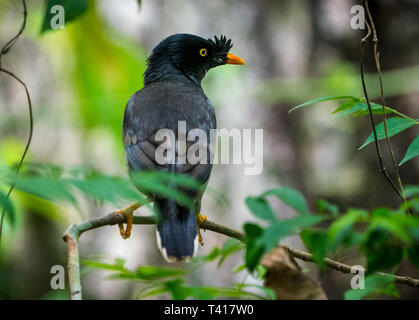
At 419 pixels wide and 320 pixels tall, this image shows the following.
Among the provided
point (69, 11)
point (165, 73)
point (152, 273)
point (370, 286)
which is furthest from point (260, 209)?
point (165, 73)

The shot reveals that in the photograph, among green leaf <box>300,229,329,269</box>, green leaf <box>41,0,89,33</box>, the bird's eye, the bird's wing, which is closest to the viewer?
green leaf <box>300,229,329,269</box>

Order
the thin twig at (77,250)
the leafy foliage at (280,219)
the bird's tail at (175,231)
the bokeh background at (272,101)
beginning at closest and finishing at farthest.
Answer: the leafy foliage at (280,219) → the thin twig at (77,250) → the bird's tail at (175,231) → the bokeh background at (272,101)

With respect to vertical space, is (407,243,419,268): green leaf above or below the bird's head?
below

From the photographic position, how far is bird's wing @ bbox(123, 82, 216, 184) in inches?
126

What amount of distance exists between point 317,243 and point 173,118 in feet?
7.26

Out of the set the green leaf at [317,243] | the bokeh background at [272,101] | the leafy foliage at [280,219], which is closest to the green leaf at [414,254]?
the leafy foliage at [280,219]

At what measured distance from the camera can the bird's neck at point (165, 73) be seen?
4.36 m

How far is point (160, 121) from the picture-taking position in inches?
137

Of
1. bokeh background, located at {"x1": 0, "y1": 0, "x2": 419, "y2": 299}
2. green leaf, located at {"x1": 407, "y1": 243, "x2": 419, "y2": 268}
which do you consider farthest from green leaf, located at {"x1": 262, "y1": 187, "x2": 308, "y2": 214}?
bokeh background, located at {"x1": 0, "y1": 0, "x2": 419, "y2": 299}

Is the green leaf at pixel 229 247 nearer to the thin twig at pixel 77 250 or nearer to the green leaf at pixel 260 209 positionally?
the thin twig at pixel 77 250

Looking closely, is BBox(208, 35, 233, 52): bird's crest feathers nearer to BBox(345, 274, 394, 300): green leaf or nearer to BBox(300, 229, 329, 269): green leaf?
BBox(345, 274, 394, 300): green leaf

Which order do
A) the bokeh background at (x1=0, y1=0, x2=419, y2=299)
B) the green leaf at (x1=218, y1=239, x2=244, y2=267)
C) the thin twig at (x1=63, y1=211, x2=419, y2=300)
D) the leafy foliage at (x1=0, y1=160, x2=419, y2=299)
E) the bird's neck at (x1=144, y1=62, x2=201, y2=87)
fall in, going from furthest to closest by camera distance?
the bokeh background at (x1=0, y1=0, x2=419, y2=299), the bird's neck at (x1=144, y1=62, x2=201, y2=87), the thin twig at (x1=63, y1=211, x2=419, y2=300), the green leaf at (x1=218, y1=239, x2=244, y2=267), the leafy foliage at (x1=0, y1=160, x2=419, y2=299)

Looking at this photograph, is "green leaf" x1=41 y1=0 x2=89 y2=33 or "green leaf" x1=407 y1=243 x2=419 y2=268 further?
"green leaf" x1=41 y1=0 x2=89 y2=33

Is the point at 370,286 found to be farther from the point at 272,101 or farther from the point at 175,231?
the point at 272,101
